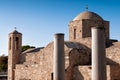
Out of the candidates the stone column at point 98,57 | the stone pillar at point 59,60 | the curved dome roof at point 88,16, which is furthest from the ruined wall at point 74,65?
the stone column at point 98,57

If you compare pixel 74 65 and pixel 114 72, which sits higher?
pixel 74 65

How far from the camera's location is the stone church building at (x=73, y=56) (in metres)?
22.4

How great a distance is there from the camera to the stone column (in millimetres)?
12312

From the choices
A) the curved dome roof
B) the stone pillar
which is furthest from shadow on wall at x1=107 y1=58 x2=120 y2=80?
the curved dome roof

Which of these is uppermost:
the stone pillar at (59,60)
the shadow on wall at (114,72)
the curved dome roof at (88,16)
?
the curved dome roof at (88,16)

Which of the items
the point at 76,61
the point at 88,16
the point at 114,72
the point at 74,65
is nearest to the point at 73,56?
the point at 76,61

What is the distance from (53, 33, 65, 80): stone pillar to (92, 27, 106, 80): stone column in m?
3.48

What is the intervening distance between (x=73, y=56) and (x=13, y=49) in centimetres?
1246

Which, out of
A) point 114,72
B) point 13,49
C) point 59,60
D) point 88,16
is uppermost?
point 88,16

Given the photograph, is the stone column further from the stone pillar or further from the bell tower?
the bell tower

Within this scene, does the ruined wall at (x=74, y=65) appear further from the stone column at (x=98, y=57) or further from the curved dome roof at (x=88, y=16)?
the stone column at (x=98, y=57)

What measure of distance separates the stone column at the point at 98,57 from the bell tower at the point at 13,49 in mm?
22272

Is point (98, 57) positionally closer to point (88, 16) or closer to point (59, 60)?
point (59, 60)

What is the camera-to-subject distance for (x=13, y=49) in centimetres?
3416
